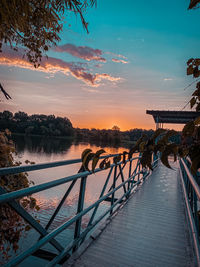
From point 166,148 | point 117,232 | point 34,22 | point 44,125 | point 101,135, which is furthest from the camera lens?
point 44,125

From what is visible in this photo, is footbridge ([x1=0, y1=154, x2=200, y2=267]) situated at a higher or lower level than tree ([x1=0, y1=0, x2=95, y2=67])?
lower

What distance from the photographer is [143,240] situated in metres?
2.71

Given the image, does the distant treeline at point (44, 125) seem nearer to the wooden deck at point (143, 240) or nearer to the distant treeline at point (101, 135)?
the distant treeline at point (101, 135)

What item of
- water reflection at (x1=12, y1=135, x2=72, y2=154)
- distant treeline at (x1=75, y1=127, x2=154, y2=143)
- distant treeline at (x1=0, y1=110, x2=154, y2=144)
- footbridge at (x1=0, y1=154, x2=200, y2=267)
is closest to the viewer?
footbridge at (x1=0, y1=154, x2=200, y2=267)

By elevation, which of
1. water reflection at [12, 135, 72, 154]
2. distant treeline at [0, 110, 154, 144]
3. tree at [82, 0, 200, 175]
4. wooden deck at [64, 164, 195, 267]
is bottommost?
water reflection at [12, 135, 72, 154]

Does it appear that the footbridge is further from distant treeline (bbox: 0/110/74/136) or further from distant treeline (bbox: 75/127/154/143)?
distant treeline (bbox: 0/110/74/136)

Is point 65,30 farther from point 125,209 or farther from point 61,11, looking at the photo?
point 125,209

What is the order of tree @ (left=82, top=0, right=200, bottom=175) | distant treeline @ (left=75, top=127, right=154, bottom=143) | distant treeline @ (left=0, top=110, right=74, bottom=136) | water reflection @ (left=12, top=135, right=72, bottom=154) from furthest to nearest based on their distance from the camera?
distant treeline @ (left=0, top=110, right=74, bottom=136) → distant treeline @ (left=75, top=127, right=154, bottom=143) → water reflection @ (left=12, top=135, right=72, bottom=154) → tree @ (left=82, top=0, right=200, bottom=175)

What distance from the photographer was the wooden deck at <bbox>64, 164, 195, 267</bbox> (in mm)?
2193

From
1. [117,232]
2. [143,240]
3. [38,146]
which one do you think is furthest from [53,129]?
[143,240]

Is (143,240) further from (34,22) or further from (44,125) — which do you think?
(44,125)

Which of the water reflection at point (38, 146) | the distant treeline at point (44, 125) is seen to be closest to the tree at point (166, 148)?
the water reflection at point (38, 146)

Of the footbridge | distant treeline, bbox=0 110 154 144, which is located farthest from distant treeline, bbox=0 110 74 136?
the footbridge

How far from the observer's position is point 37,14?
2.74m
